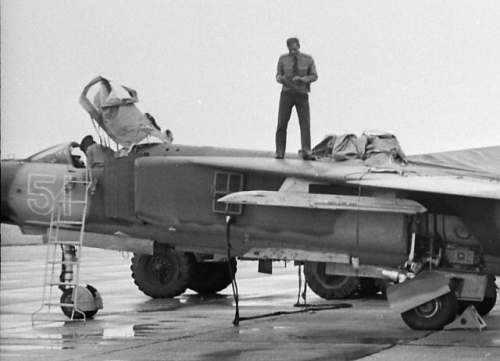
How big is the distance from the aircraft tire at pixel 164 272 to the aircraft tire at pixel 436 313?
18.2ft

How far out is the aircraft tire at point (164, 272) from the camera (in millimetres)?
16312

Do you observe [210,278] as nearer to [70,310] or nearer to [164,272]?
[164,272]

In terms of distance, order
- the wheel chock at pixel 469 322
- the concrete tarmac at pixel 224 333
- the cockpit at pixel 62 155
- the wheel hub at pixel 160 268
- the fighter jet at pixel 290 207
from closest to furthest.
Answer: the concrete tarmac at pixel 224 333, the fighter jet at pixel 290 207, the wheel chock at pixel 469 322, the cockpit at pixel 62 155, the wheel hub at pixel 160 268

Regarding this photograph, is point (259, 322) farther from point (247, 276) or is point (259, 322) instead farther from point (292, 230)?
point (247, 276)

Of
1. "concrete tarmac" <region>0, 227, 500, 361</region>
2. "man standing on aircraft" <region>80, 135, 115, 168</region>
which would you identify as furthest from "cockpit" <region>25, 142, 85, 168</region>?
"concrete tarmac" <region>0, 227, 500, 361</region>

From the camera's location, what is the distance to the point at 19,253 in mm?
33719

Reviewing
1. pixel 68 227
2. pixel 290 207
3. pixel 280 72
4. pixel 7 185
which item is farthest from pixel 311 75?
pixel 7 185

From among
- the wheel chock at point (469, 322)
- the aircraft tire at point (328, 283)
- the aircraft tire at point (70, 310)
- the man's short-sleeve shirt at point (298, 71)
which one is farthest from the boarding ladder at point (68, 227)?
the wheel chock at point (469, 322)

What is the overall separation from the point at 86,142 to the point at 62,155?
43 centimetres

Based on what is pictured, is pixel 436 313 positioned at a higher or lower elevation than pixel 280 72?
lower

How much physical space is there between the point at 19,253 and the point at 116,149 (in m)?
21.1

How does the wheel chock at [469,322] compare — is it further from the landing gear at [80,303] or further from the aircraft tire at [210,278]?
the aircraft tire at [210,278]

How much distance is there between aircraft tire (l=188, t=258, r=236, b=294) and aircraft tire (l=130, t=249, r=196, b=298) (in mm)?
525

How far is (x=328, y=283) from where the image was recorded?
16609 millimetres
